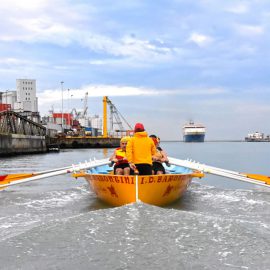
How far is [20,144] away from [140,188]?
48185 mm

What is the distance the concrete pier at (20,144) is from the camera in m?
47.0

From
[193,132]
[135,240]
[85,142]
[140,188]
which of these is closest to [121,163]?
[140,188]

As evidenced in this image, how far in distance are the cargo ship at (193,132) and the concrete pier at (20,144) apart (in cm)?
11261

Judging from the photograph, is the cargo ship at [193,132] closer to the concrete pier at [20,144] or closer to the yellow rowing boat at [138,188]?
the concrete pier at [20,144]

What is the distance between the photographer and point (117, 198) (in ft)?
32.2

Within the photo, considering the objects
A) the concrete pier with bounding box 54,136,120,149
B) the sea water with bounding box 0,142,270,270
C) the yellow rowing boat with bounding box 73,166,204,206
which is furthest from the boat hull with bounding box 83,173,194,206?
the concrete pier with bounding box 54,136,120,149

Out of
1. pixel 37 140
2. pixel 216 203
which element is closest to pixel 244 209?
pixel 216 203

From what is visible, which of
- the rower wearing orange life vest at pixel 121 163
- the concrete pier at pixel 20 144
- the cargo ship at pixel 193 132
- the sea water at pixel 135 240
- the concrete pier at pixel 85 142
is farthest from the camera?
the cargo ship at pixel 193 132

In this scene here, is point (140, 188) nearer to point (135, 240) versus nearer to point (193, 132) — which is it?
point (135, 240)

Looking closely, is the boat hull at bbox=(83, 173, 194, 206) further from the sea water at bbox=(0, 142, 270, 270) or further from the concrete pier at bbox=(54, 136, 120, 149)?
the concrete pier at bbox=(54, 136, 120, 149)

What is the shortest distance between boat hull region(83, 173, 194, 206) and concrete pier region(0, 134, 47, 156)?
3781 centimetres

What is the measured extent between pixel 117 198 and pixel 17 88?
128m

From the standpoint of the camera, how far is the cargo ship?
172 m

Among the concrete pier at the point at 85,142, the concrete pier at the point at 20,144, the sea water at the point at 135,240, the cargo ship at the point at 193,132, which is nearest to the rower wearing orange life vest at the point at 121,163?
the sea water at the point at 135,240
